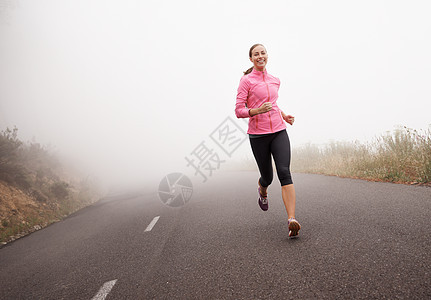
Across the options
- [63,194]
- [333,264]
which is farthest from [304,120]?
[333,264]

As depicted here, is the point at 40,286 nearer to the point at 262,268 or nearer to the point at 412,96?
the point at 262,268

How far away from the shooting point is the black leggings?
3.27 metres

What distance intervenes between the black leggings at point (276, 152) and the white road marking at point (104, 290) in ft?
7.62

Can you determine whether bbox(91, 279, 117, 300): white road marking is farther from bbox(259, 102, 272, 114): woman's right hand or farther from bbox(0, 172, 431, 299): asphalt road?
bbox(259, 102, 272, 114): woman's right hand

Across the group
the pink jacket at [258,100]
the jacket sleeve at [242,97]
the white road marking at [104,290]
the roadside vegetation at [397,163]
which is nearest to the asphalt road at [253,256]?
the white road marking at [104,290]

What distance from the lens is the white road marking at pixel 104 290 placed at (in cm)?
236

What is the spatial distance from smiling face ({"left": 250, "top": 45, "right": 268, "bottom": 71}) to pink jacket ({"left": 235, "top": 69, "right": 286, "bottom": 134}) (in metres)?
0.09

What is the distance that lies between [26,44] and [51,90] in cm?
857

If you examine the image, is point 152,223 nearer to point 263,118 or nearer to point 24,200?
point 263,118

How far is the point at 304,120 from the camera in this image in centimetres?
6425

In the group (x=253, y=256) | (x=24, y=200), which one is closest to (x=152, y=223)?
(x=253, y=256)

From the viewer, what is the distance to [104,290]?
2.48 metres

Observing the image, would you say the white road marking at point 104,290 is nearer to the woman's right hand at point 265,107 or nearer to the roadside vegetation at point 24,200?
the woman's right hand at point 265,107

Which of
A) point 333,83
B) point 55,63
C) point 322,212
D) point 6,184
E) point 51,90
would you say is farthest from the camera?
point 333,83
